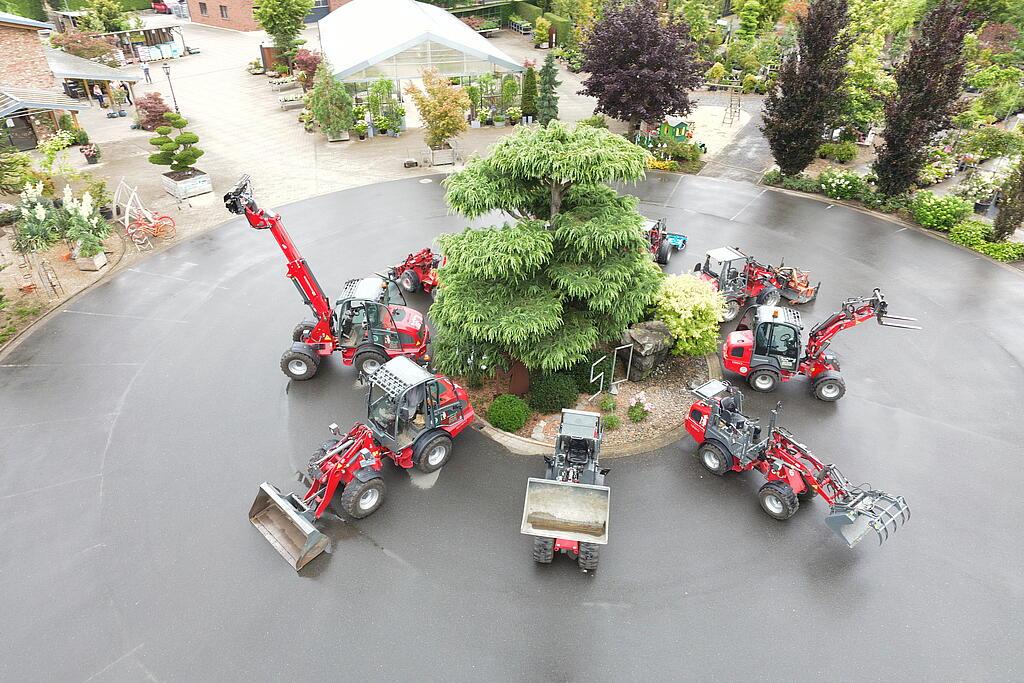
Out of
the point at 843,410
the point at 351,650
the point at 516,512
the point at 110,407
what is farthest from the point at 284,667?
the point at 843,410

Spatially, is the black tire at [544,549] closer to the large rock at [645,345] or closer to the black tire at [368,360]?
the large rock at [645,345]

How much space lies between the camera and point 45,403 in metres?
14.6

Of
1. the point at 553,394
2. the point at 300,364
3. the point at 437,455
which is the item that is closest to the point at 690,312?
the point at 553,394

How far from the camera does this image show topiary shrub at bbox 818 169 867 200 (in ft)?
79.8

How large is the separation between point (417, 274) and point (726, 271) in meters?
9.24

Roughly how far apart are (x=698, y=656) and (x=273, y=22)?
46168 millimetres

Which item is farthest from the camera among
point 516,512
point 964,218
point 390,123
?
point 390,123

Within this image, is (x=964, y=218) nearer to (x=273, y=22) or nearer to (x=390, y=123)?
(x=390, y=123)

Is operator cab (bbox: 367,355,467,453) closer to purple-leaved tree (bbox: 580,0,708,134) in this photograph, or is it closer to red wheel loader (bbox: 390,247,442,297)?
red wheel loader (bbox: 390,247,442,297)

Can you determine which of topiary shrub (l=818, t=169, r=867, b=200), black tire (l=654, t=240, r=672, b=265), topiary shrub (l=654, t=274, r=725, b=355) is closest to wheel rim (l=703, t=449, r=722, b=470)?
topiary shrub (l=654, t=274, r=725, b=355)

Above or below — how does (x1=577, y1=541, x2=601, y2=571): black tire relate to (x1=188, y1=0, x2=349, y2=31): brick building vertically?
below

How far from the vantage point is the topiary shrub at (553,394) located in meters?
13.9

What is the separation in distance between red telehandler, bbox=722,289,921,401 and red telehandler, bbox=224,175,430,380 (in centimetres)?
785

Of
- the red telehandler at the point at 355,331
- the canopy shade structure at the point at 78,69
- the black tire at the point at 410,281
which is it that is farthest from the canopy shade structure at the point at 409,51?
the red telehandler at the point at 355,331
